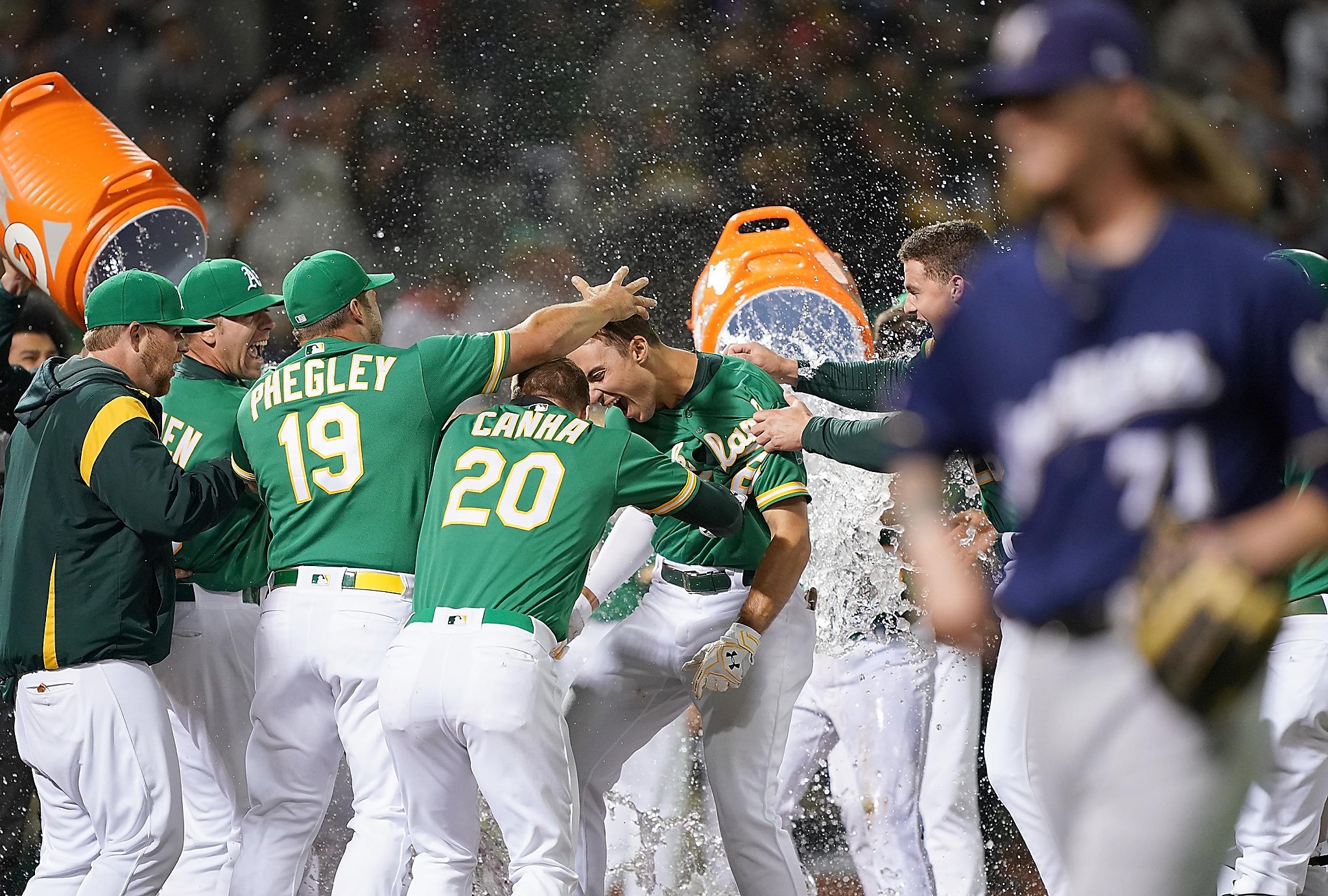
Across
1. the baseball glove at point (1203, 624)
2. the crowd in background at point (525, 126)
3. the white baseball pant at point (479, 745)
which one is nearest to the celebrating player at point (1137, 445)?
→ the baseball glove at point (1203, 624)

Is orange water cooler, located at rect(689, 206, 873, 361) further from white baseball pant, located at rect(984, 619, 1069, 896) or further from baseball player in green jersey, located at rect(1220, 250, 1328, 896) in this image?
baseball player in green jersey, located at rect(1220, 250, 1328, 896)

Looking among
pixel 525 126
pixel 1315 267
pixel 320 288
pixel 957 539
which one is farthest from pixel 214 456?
pixel 525 126

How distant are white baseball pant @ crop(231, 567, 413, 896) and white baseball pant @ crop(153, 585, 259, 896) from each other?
429mm

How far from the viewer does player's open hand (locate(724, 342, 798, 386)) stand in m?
3.72

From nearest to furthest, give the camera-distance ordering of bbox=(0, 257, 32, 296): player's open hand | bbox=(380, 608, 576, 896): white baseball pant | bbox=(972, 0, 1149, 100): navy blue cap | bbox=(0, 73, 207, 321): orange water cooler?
bbox=(972, 0, 1149, 100): navy blue cap → bbox=(380, 608, 576, 896): white baseball pant → bbox=(0, 73, 207, 321): orange water cooler → bbox=(0, 257, 32, 296): player's open hand

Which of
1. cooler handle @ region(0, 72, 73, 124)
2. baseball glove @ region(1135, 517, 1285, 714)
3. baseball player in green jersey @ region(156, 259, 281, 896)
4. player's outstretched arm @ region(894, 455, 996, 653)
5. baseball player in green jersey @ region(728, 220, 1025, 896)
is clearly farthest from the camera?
cooler handle @ region(0, 72, 73, 124)

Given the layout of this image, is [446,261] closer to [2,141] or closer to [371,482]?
[2,141]

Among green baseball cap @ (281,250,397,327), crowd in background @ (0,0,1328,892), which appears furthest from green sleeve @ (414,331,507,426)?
crowd in background @ (0,0,1328,892)

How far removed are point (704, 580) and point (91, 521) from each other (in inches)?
56.4

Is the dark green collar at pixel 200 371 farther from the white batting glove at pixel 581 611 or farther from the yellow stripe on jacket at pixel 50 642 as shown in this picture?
the white batting glove at pixel 581 611

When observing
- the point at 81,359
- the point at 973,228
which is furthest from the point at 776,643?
the point at 81,359

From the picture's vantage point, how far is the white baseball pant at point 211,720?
131 inches

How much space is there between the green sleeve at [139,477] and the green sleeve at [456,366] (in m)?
0.56

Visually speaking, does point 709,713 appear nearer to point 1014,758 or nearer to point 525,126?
point 1014,758
